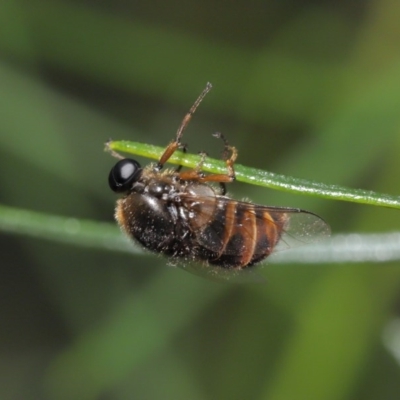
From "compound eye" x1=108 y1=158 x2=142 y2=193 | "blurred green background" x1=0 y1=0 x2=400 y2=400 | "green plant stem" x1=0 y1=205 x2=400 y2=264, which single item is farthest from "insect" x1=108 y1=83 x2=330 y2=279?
"blurred green background" x1=0 y1=0 x2=400 y2=400

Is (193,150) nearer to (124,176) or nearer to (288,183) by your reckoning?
(124,176)

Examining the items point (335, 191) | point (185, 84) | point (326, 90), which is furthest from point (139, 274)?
Answer: point (335, 191)

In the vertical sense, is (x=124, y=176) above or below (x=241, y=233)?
below

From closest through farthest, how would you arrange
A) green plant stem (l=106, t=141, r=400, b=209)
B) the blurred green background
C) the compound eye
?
green plant stem (l=106, t=141, r=400, b=209) → the compound eye → the blurred green background

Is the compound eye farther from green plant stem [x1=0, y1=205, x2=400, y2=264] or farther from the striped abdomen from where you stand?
the striped abdomen

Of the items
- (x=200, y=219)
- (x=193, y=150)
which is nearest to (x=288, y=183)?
(x=200, y=219)

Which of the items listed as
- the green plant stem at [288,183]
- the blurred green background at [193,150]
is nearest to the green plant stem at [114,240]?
the blurred green background at [193,150]
